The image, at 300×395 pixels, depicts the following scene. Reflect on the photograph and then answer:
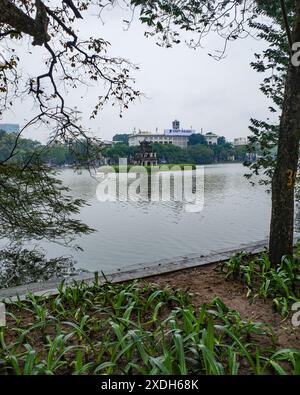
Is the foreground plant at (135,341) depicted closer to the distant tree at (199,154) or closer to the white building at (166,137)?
the distant tree at (199,154)

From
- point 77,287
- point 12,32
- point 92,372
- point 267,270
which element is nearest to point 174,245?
point 267,270

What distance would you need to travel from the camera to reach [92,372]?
220 centimetres

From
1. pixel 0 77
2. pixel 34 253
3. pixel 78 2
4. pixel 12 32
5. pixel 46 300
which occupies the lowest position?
pixel 34 253

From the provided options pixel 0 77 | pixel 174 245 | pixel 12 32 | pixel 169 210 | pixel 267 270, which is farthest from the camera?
pixel 169 210

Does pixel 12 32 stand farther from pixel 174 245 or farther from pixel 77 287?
pixel 174 245

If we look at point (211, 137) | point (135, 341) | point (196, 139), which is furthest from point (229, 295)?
point (211, 137)

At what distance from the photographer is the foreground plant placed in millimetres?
2162

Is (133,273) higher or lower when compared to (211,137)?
lower

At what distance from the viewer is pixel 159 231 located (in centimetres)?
998

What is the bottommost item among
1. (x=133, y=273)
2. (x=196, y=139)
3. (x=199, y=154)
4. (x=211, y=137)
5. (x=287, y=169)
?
(x=133, y=273)

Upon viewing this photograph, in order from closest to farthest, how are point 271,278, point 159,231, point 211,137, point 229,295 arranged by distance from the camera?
point 229,295
point 271,278
point 159,231
point 211,137

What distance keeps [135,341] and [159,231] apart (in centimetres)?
768

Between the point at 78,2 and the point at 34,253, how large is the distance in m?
5.59

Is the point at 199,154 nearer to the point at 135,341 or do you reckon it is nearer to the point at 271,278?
the point at 271,278
